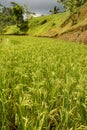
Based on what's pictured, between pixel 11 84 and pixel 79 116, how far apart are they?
1.98 m

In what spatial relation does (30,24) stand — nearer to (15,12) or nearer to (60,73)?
(15,12)

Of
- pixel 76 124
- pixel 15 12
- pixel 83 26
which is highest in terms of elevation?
pixel 15 12

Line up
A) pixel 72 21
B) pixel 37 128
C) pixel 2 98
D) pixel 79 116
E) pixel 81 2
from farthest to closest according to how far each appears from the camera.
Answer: pixel 81 2 → pixel 72 21 → pixel 2 98 → pixel 79 116 → pixel 37 128

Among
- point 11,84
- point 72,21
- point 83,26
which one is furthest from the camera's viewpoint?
point 72,21

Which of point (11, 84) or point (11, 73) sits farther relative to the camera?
point (11, 73)

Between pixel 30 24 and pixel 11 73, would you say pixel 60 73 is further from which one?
pixel 30 24

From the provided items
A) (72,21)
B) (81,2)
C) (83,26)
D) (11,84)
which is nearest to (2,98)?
(11,84)

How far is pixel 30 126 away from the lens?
3021mm

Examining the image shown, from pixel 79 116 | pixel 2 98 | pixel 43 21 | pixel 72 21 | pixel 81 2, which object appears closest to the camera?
pixel 79 116

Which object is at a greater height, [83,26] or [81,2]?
[81,2]

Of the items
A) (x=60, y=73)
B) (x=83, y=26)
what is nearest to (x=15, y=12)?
(x=83, y=26)

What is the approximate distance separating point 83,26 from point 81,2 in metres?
34.8

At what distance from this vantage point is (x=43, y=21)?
74125 millimetres

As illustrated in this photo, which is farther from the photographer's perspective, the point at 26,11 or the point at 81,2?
the point at 26,11
